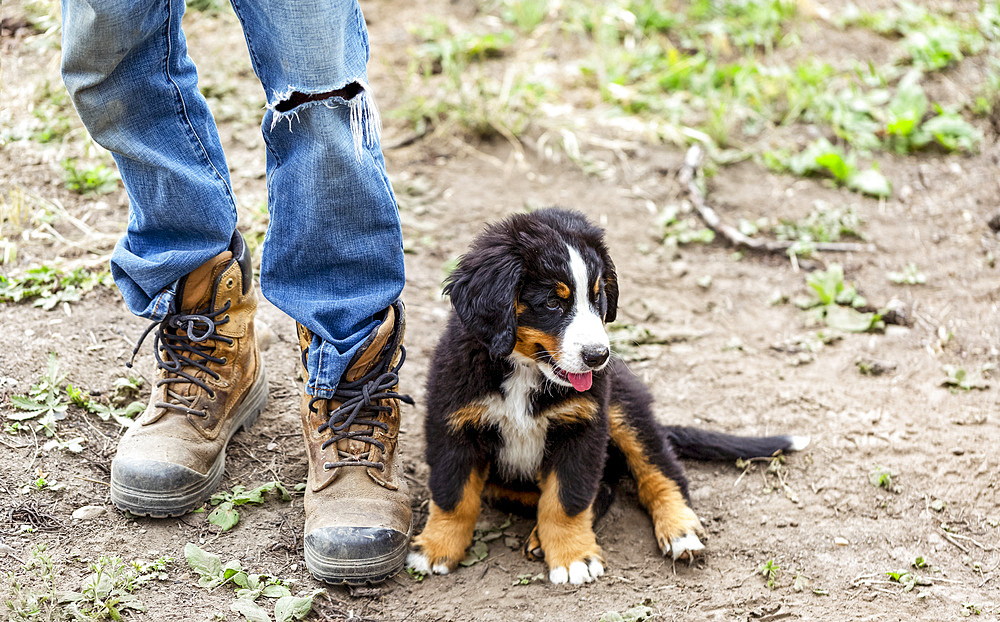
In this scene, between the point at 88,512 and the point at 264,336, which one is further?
the point at 264,336

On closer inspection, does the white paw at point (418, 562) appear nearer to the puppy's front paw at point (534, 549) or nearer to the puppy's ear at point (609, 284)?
the puppy's front paw at point (534, 549)

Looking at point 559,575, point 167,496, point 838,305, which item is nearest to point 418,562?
point 559,575

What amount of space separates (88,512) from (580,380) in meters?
1.41

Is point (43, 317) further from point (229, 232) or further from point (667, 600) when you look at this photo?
point (667, 600)

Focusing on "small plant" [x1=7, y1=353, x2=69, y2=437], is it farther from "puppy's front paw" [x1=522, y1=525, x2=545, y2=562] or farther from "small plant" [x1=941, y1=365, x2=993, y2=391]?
"small plant" [x1=941, y1=365, x2=993, y2=391]

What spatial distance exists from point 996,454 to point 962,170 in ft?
7.95

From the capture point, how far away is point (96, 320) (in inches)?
128

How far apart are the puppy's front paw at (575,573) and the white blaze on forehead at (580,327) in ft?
1.94

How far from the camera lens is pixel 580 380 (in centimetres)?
246

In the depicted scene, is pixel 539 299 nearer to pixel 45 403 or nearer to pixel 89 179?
pixel 45 403

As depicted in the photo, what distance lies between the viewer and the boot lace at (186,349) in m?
2.65

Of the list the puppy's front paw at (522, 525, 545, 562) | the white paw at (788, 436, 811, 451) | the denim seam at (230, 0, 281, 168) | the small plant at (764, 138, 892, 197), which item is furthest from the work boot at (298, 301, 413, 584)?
the small plant at (764, 138, 892, 197)

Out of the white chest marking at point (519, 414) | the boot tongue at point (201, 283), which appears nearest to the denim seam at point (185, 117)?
the boot tongue at point (201, 283)

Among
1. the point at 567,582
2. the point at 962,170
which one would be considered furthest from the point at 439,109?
the point at 567,582
